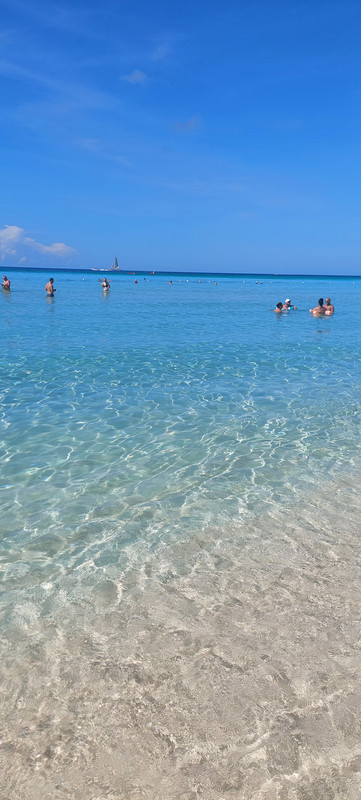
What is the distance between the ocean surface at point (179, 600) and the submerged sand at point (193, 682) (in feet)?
0.04

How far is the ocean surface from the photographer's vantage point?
3373 millimetres

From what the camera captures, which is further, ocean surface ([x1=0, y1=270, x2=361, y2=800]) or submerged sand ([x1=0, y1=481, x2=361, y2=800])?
ocean surface ([x1=0, y1=270, x2=361, y2=800])

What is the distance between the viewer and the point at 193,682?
4.01 m

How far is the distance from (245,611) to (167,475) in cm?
357

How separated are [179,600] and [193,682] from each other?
110 centimetres

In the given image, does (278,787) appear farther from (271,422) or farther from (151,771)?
(271,422)

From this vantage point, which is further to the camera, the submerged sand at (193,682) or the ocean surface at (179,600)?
the ocean surface at (179,600)

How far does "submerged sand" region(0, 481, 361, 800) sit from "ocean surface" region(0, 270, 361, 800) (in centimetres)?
1

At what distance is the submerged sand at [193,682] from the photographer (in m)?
3.27

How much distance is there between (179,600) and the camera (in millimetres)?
5078

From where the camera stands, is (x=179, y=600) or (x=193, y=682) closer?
(x=193, y=682)

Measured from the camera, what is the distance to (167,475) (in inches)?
324

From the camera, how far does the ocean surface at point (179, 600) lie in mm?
3373

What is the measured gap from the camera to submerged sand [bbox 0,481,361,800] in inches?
129
